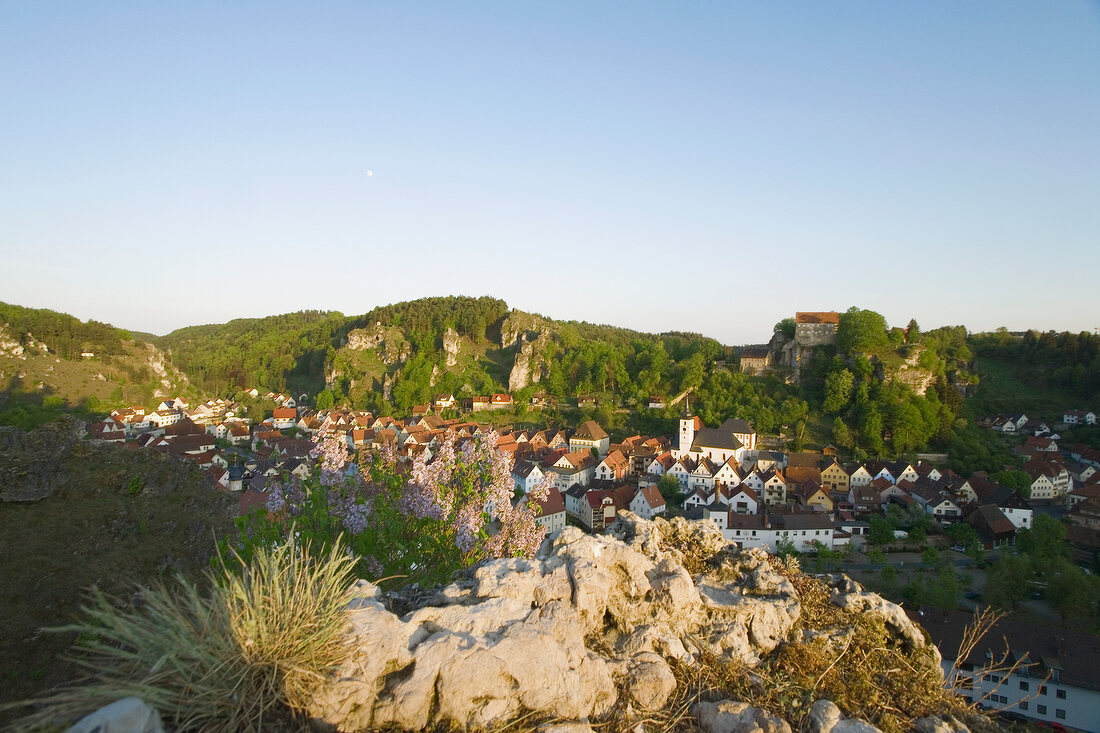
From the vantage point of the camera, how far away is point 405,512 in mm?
6656

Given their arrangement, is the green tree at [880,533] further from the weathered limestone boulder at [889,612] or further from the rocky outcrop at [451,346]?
the rocky outcrop at [451,346]

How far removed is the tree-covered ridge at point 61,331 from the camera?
258ft

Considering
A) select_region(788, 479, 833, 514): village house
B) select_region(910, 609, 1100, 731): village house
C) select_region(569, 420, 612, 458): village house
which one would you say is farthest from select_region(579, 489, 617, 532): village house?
select_region(910, 609, 1100, 731): village house

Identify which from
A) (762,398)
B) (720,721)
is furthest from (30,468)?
(762,398)

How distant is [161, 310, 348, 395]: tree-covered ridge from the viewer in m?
112

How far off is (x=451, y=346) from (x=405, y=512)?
97332 mm

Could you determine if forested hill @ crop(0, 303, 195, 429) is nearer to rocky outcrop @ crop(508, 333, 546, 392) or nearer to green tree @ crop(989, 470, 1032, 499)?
rocky outcrop @ crop(508, 333, 546, 392)

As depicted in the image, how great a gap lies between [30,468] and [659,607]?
40.2 feet

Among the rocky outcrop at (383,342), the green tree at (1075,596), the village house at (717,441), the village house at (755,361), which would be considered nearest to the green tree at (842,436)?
the village house at (717,441)

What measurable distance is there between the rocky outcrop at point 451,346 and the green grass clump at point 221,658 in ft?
321

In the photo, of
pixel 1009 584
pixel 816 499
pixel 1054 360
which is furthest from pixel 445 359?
pixel 1054 360

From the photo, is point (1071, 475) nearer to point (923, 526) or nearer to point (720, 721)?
point (923, 526)

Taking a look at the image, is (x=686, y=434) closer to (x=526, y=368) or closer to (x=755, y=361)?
(x=755, y=361)

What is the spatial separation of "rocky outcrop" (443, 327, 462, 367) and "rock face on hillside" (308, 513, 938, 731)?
3798 inches
